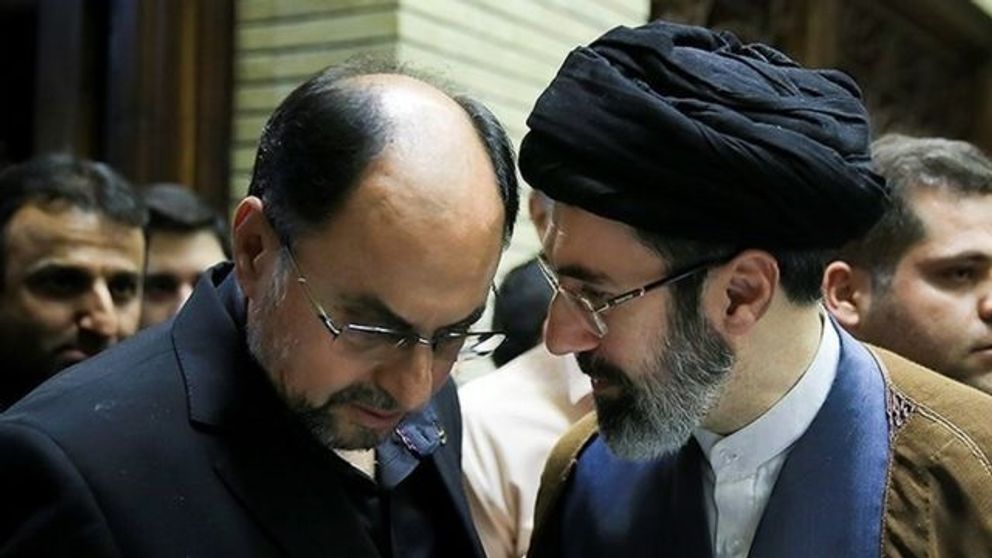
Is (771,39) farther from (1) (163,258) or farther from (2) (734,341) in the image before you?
(2) (734,341)

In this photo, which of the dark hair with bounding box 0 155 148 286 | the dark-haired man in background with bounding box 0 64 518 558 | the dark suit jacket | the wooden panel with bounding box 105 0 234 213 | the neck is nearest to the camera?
the dark suit jacket

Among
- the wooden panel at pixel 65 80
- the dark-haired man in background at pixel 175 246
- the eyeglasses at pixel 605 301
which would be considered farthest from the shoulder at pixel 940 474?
the wooden panel at pixel 65 80

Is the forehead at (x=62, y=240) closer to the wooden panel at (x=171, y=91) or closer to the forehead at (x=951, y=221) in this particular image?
the wooden panel at (x=171, y=91)

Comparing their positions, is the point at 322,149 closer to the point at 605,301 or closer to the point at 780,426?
the point at 605,301

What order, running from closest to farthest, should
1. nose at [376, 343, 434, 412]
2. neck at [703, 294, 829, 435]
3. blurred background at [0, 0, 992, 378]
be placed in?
nose at [376, 343, 434, 412] < neck at [703, 294, 829, 435] < blurred background at [0, 0, 992, 378]

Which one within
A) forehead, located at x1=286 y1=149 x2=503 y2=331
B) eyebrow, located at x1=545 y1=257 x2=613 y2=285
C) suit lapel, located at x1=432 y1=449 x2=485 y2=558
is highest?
forehead, located at x1=286 y1=149 x2=503 y2=331

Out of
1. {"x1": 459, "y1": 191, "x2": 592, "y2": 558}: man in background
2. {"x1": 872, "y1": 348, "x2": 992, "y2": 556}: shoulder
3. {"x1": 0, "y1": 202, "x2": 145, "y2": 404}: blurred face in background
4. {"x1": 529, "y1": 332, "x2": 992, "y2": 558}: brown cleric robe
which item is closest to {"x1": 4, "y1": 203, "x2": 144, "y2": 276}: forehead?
{"x1": 0, "y1": 202, "x2": 145, "y2": 404}: blurred face in background

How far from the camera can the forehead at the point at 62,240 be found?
2844 millimetres

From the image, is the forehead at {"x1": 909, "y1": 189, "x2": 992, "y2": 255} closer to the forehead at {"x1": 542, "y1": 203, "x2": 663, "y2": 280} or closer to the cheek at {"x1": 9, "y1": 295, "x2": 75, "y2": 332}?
the forehead at {"x1": 542, "y1": 203, "x2": 663, "y2": 280}

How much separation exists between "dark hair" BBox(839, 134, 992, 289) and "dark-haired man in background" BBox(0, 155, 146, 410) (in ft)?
5.73

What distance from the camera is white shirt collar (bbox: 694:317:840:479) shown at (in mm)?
1674

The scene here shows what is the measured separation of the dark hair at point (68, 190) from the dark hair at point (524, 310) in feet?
3.18

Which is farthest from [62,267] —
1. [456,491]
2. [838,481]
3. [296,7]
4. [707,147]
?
[838,481]

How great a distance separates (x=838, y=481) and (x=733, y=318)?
27 cm
